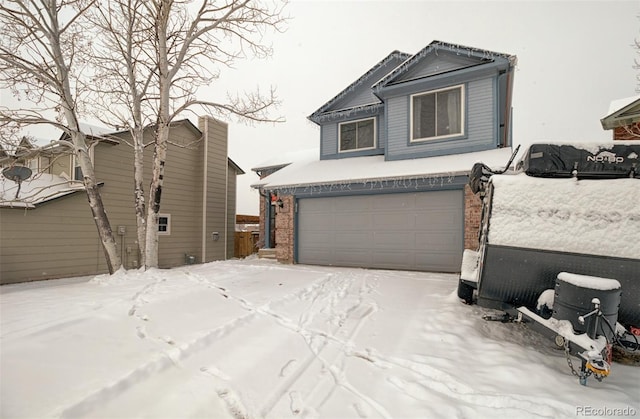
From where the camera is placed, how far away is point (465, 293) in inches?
190

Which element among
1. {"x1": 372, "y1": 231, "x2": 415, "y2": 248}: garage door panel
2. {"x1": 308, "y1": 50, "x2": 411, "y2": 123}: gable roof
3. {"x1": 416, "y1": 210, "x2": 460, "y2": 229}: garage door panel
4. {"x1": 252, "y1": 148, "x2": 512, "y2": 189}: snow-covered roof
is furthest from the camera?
{"x1": 308, "y1": 50, "x2": 411, "y2": 123}: gable roof

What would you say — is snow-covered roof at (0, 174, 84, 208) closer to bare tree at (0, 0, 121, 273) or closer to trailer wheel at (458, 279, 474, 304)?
bare tree at (0, 0, 121, 273)

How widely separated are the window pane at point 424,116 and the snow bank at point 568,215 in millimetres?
6058

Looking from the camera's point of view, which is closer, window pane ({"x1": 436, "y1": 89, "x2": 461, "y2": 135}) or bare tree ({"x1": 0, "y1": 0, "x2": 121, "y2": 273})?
bare tree ({"x1": 0, "y1": 0, "x2": 121, "y2": 273})

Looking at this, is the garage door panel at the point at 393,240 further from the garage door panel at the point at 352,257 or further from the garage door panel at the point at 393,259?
the garage door panel at the point at 352,257

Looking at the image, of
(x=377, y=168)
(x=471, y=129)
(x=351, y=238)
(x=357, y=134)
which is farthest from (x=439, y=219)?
(x=357, y=134)

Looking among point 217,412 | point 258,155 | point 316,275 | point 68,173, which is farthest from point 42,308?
point 258,155

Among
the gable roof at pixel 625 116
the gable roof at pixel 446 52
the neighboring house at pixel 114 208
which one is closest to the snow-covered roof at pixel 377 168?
the gable roof at pixel 446 52

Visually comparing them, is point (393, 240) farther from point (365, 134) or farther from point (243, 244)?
point (243, 244)

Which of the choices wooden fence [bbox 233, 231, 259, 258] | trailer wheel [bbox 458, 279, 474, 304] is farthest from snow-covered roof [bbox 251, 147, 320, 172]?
trailer wheel [bbox 458, 279, 474, 304]

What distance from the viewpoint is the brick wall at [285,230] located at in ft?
33.1

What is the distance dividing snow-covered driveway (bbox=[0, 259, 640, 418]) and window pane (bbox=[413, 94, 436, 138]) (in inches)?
229

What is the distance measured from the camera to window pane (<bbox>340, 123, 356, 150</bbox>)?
11.1 metres

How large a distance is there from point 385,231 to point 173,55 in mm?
8012
